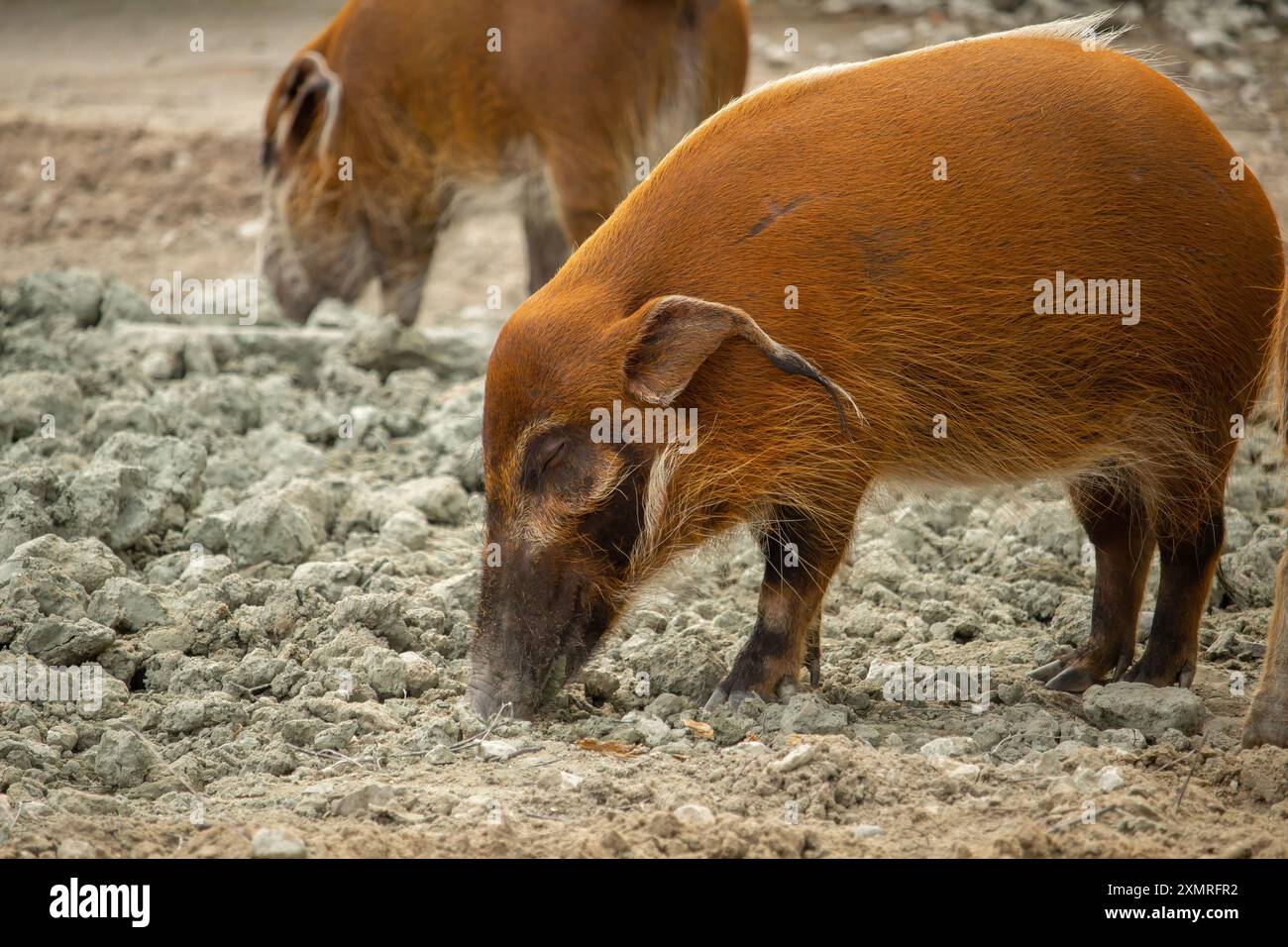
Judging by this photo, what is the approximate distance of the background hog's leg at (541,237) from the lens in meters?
7.46

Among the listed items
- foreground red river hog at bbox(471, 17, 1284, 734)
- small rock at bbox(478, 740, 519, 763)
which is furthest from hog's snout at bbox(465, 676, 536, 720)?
small rock at bbox(478, 740, 519, 763)

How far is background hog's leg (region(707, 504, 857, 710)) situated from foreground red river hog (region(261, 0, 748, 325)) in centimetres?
300

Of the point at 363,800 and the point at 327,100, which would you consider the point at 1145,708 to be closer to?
the point at 363,800

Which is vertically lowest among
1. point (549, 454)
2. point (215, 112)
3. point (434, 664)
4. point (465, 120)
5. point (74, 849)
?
point (74, 849)

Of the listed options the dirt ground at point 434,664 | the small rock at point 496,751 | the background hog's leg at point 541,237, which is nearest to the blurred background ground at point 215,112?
the background hog's leg at point 541,237

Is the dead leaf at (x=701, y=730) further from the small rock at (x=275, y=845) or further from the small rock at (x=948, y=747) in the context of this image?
the small rock at (x=275, y=845)

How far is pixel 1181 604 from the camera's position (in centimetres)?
434

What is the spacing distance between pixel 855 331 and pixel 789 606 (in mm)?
778

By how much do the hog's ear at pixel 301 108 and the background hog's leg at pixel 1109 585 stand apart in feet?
14.9

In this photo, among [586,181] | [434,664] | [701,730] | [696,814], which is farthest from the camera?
[586,181]

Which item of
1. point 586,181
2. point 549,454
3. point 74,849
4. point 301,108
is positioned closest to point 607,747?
point 549,454

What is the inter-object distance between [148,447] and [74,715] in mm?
1685

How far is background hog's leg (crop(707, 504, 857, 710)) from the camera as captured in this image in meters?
4.14
